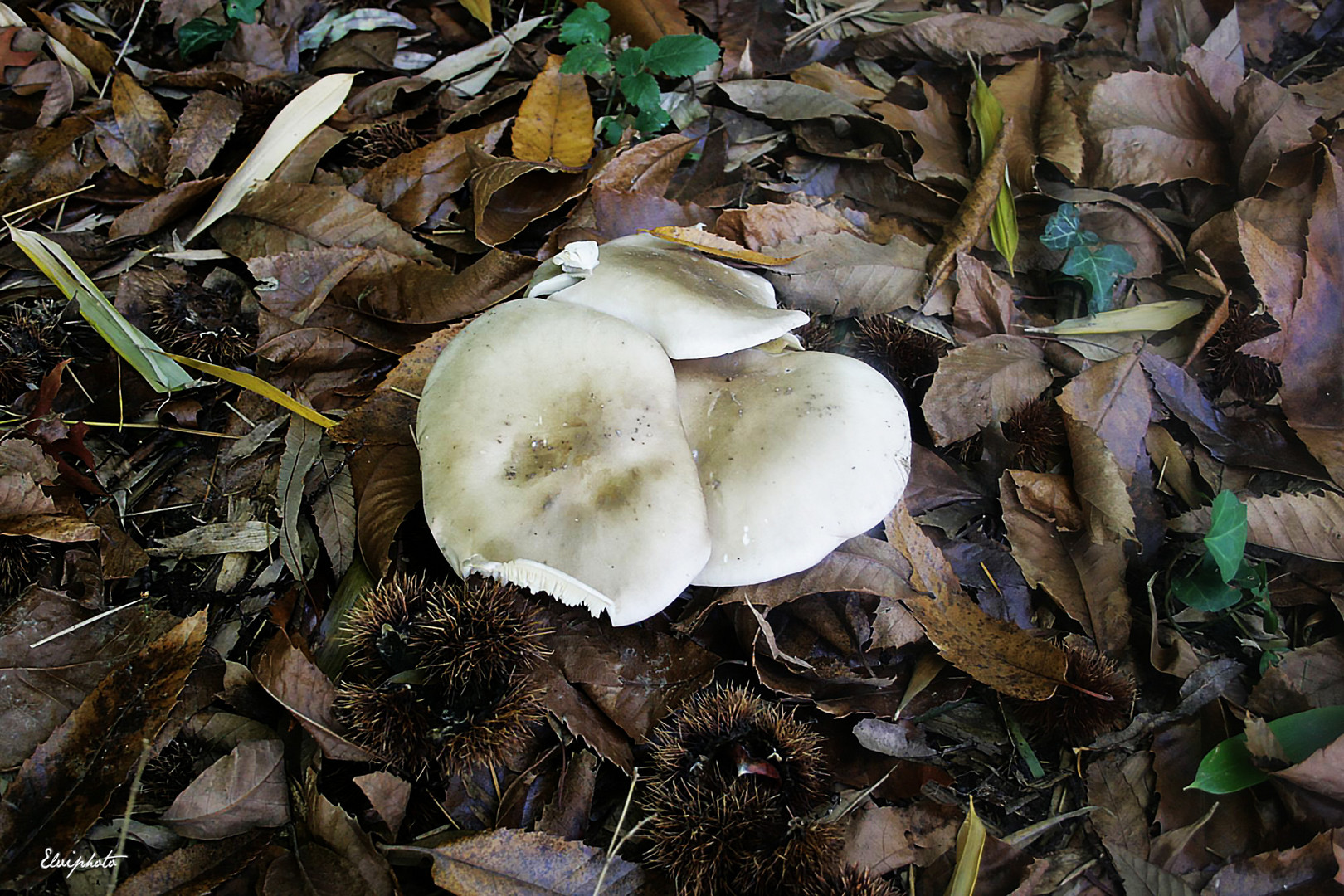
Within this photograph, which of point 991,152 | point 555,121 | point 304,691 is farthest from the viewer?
point 555,121

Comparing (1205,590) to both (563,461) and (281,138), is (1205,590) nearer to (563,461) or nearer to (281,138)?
(563,461)

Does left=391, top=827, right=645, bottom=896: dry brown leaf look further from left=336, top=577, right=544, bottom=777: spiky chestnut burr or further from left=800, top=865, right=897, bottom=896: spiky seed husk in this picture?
left=800, top=865, right=897, bottom=896: spiky seed husk

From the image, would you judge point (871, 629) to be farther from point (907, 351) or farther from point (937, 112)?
point (937, 112)

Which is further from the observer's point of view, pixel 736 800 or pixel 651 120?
pixel 651 120

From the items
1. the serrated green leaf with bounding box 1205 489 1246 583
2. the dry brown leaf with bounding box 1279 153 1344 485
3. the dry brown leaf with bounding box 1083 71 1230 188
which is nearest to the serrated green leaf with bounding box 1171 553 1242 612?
the serrated green leaf with bounding box 1205 489 1246 583

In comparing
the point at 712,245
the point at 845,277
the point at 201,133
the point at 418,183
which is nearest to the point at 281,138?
the point at 201,133

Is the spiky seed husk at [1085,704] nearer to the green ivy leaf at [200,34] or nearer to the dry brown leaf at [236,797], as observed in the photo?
the dry brown leaf at [236,797]

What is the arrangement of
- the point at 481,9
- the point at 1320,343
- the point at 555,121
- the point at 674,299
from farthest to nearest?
the point at 481,9, the point at 555,121, the point at 1320,343, the point at 674,299
